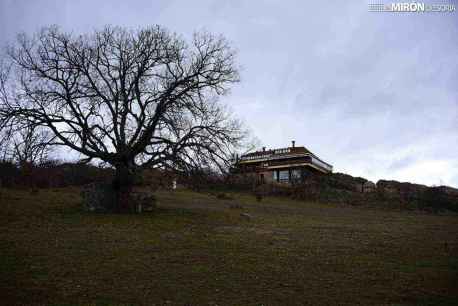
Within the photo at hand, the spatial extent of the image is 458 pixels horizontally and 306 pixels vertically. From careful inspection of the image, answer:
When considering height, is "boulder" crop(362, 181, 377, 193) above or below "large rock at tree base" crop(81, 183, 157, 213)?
above

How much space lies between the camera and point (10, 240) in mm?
12750

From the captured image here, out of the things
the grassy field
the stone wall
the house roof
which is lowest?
the grassy field

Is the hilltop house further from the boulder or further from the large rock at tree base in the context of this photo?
the large rock at tree base

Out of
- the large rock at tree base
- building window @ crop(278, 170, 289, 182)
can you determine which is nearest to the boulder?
building window @ crop(278, 170, 289, 182)

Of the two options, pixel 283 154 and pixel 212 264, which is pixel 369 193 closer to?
pixel 283 154

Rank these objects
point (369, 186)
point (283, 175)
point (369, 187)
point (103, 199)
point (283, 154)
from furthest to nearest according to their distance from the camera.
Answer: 1. point (283, 175)
2. point (283, 154)
3. point (369, 186)
4. point (369, 187)
5. point (103, 199)

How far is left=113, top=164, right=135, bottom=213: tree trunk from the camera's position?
842 inches

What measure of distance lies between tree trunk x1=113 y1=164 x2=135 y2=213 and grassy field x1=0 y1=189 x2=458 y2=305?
3249mm

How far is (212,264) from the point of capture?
1080cm

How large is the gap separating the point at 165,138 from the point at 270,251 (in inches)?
409

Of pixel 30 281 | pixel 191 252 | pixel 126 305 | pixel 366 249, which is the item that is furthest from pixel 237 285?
pixel 366 249

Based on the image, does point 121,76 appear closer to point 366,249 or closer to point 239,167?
point 239,167

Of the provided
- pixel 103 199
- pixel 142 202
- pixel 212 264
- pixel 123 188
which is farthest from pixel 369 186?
pixel 212 264

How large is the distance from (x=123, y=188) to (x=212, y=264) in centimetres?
1304
